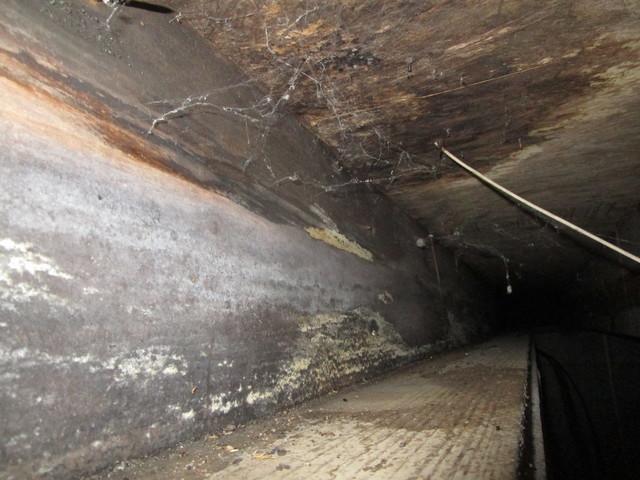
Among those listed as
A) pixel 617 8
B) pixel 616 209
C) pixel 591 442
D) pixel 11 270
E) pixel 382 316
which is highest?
pixel 617 8

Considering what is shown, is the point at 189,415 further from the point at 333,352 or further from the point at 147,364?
the point at 333,352

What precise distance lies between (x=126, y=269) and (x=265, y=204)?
2.65 ft

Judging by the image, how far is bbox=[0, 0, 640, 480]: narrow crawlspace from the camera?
0.95 metres

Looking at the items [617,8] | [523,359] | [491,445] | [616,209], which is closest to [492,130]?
[617,8]

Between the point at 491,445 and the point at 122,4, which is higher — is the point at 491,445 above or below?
below

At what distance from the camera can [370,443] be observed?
108 cm

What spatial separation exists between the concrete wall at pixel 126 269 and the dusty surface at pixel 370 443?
0.11m

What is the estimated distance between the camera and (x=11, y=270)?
874 millimetres

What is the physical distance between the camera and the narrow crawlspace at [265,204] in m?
0.95

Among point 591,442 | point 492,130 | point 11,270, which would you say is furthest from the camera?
point 591,442

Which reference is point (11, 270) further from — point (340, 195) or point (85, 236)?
point (340, 195)

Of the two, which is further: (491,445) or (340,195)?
(340,195)

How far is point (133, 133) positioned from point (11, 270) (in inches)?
23.8

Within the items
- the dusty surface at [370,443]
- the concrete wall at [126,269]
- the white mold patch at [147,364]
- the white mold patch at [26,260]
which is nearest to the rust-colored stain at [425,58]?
the concrete wall at [126,269]
